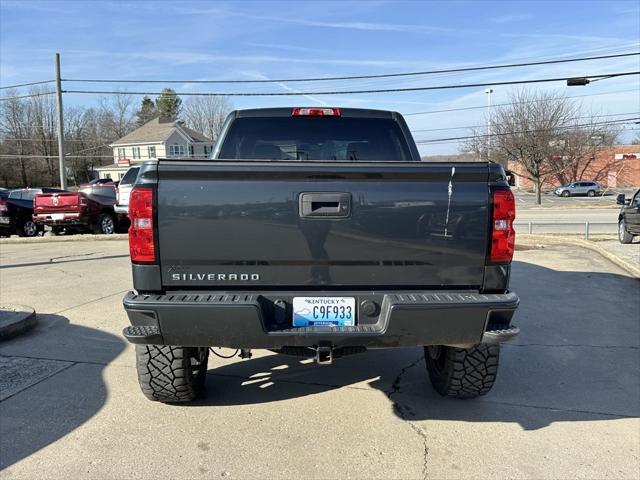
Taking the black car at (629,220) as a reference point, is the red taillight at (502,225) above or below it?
above

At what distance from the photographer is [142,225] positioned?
2.77 m

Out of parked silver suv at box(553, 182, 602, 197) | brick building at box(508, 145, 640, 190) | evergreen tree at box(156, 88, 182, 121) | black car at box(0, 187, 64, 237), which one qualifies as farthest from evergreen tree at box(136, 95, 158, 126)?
black car at box(0, 187, 64, 237)

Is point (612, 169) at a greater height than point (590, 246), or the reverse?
point (612, 169)

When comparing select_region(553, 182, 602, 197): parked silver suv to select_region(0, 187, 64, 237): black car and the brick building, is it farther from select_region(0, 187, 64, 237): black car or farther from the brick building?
select_region(0, 187, 64, 237): black car

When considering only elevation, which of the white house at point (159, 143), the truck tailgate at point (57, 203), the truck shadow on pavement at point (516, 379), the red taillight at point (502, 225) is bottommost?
the truck shadow on pavement at point (516, 379)

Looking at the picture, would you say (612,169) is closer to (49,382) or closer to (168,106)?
(49,382)

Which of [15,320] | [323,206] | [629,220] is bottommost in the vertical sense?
[15,320]

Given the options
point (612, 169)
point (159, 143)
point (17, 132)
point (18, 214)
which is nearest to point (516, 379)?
point (18, 214)

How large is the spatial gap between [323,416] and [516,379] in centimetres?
183

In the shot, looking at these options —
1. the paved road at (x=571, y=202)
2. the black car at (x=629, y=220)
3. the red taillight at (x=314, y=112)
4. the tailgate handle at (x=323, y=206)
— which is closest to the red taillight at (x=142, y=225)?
the tailgate handle at (x=323, y=206)

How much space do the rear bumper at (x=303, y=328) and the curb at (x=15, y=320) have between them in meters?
3.13

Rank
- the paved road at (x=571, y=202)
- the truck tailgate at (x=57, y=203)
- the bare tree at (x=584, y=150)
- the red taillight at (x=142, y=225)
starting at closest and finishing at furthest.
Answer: the red taillight at (x=142, y=225)
the truck tailgate at (x=57, y=203)
the paved road at (x=571, y=202)
the bare tree at (x=584, y=150)

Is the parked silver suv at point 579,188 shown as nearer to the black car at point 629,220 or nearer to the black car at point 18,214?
the black car at point 629,220

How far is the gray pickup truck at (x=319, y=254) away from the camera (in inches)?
109
